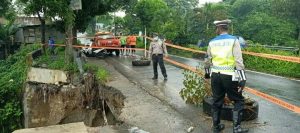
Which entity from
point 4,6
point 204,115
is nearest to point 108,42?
point 4,6

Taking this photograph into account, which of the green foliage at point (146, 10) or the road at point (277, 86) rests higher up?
the green foliage at point (146, 10)

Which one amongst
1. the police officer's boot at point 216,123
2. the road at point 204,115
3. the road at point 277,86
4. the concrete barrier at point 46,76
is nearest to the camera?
the police officer's boot at point 216,123

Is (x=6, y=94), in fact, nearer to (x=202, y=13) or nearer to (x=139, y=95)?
(x=139, y=95)

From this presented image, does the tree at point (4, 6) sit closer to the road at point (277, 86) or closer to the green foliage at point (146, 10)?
the green foliage at point (146, 10)

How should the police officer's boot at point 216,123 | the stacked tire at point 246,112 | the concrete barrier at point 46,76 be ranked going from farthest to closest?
the concrete barrier at point 46,76 → the stacked tire at point 246,112 → the police officer's boot at point 216,123

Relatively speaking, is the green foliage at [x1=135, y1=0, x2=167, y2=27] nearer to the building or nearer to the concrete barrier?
the building

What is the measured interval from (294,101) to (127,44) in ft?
52.9

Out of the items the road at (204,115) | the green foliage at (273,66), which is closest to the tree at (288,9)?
the green foliage at (273,66)

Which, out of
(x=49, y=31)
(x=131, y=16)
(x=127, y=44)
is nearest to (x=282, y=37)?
(x=131, y=16)

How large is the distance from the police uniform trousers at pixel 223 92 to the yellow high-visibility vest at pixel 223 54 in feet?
0.34

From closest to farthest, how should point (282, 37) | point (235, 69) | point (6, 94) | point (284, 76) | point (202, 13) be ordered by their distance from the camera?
1. point (235, 69)
2. point (6, 94)
3. point (284, 76)
4. point (202, 13)
5. point (282, 37)

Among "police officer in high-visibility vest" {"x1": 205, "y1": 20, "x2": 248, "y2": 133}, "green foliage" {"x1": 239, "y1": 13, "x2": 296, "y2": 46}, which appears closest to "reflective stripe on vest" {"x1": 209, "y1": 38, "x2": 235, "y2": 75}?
"police officer in high-visibility vest" {"x1": 205, "y1": 20, "x2": 248, "y2": 133}

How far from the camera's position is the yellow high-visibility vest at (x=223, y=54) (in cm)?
645

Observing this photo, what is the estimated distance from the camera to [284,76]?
49.6ft
